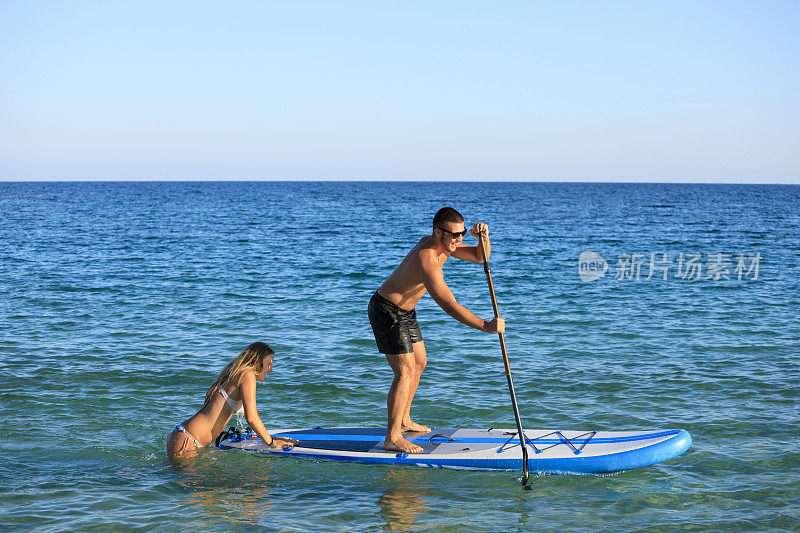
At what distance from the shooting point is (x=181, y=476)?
6980mm

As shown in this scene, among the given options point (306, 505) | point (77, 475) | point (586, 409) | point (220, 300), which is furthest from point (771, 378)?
point (220, 300)

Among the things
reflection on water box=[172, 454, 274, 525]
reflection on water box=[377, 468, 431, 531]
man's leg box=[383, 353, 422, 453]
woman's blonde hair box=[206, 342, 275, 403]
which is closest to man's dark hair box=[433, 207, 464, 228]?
man's leg box=[383, 353, 422, 453]

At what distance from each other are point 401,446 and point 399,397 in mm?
552

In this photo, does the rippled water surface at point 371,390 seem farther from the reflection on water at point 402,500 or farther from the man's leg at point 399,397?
the man's leg at point 399,397

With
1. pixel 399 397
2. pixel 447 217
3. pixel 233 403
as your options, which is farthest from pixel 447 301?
pixel 233 403

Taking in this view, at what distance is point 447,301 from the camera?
637 cm

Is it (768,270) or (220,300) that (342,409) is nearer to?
(220,300)

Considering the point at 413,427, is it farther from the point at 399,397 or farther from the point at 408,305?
the point at 408,305

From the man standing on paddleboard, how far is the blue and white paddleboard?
22cm

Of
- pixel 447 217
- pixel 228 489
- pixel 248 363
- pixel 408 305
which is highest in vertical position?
pixel 447 217

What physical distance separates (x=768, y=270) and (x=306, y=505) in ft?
73.9

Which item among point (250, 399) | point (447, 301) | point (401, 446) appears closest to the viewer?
point (447, 301)

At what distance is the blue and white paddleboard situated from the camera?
22.3 feet

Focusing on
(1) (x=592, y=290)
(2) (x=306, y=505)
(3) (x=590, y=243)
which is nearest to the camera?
(2) (x=306, y=505)
